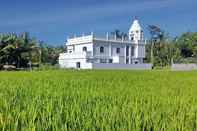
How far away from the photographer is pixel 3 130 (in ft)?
5.90

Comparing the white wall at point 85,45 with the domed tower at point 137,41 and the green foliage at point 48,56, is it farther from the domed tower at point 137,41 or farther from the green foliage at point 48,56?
the domed tower at point 137,41

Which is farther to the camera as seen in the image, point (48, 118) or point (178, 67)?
point (178, 67)

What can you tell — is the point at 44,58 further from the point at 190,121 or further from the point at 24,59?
the point at 190,121

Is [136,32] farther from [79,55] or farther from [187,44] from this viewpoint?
[79,55]

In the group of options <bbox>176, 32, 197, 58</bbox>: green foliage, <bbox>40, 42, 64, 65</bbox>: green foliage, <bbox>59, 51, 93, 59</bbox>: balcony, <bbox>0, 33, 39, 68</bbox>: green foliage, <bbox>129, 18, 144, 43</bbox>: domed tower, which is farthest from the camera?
<bbox>176, 32, 197, 58</bbox>: green foliage

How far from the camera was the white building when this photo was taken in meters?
42.1

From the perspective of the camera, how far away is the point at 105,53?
45688mm

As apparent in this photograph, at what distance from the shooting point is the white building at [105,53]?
4212 cm

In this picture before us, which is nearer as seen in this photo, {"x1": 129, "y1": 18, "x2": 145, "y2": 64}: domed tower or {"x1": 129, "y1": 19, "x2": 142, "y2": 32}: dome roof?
{"x1": 129, "y1": 18, "x2": 145, "y2": 64}: domed tower

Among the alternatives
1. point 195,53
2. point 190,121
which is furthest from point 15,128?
point 195,53

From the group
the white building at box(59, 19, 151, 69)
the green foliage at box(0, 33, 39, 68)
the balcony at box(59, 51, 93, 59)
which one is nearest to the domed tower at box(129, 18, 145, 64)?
the white building at box(59, 19, 151, 69)

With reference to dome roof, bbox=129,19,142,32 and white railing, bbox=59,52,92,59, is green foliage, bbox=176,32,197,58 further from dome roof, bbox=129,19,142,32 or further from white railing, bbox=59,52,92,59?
white railing, bbox=59,52,92,59

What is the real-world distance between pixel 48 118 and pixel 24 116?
17 centimetres

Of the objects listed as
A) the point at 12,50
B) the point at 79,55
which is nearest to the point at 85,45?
the point at 79,55
